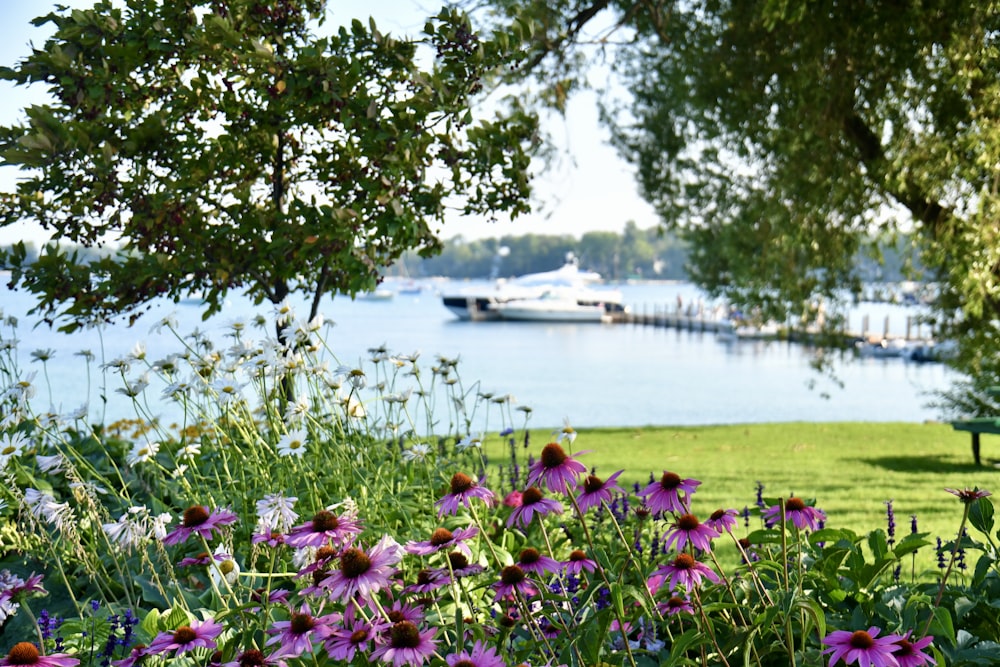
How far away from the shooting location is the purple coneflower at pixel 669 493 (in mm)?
1648

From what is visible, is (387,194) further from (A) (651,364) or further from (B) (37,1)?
(A) (651,364)

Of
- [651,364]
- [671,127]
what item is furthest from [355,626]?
[651,364]

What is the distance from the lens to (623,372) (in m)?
30.9

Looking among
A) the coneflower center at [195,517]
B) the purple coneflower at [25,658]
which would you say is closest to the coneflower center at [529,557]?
the coneflower center at [195,517]

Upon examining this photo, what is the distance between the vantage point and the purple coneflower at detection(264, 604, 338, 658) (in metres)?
1.50

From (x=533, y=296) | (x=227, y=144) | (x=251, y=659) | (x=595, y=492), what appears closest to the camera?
(x=251, y=659)

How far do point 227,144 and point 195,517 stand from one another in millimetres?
3431

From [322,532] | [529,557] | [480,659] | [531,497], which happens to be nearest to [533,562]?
[529,557]

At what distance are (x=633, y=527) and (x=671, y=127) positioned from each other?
28.8ft

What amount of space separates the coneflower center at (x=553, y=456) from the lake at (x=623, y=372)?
220cm

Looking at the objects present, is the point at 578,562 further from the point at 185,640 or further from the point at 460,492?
the point at 185,640

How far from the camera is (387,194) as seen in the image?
4410 millimetres

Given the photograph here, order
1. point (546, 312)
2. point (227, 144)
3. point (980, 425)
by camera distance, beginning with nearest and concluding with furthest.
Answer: point (227, 144) → point (980, 425) → point (546, 312)

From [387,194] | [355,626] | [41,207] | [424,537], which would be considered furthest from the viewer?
[41,207]
